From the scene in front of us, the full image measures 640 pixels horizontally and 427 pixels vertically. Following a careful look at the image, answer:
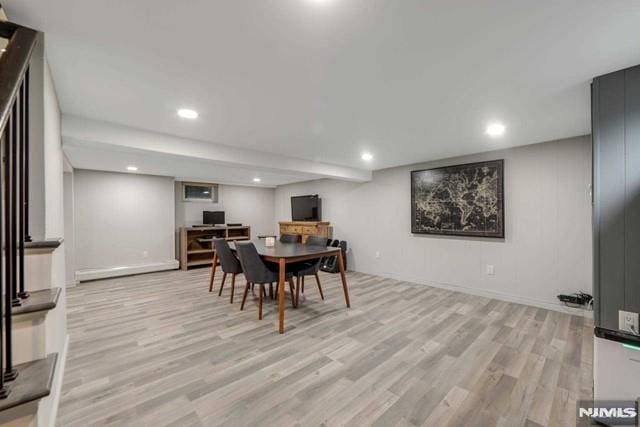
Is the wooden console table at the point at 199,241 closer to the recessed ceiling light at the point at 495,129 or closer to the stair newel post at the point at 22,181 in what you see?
the stair newel post at the point at 22,181

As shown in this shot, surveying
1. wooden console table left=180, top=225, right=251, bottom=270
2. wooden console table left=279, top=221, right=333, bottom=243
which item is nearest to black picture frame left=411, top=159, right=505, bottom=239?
wooden console table left=279, top=221, right=333, bottom=243

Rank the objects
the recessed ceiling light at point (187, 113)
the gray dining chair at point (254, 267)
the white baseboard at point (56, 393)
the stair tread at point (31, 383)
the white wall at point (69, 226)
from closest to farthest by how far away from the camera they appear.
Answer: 1. the stair tread at point (31, 383)
2. the white baseboard at point (56, 393)
3. the recessed ceiling light at point (187, 113)
4. the gray dining chair at point (254, 267)
5. the white wall at point (69, 226)

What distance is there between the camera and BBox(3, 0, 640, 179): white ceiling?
120 cm

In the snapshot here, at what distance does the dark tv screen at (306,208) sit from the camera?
6340mm

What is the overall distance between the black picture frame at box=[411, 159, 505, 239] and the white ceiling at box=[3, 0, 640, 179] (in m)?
1.12

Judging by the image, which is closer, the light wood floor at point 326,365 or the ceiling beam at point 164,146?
the light wood floor at point 326,365

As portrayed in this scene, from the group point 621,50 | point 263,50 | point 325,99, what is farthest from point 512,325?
point 263,50

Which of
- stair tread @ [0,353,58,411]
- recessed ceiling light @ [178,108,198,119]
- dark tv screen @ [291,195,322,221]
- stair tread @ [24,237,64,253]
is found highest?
recessed ceiling light @ [178,108,198,119]

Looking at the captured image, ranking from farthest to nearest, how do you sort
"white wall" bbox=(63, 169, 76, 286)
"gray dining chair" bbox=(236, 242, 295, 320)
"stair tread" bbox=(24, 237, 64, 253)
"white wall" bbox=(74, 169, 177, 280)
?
"white wall" bbox=(74, 169, 177, 280) → "white wall" bbox=(63, 169, 76, 286) → "gray dining chair" bbox=(236, 242, 295, 320) → "stair tread" bbox=(24, 237, 64, 253)

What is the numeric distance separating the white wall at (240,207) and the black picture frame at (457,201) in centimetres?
444

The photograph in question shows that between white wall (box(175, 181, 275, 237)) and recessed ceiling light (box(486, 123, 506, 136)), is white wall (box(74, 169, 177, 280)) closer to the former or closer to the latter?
white wall (box(175, 181, 275, 237))

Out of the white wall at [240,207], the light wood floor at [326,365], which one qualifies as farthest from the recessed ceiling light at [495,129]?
the white wall at [240,207]

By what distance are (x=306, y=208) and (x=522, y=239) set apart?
421cm

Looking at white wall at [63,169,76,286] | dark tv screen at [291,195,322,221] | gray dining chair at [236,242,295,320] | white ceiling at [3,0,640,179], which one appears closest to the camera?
white ceiling at [3,0,640,179]
